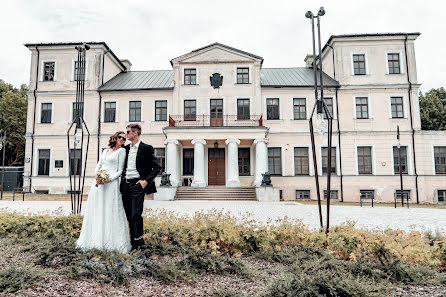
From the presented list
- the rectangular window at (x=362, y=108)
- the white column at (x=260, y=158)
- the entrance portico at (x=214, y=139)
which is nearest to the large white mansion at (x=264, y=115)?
the rectangular window at (x=362, y=108)

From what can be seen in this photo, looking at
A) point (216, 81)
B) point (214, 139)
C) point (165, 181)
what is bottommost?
point (165, 181)

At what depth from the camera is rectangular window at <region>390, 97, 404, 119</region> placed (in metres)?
21.6

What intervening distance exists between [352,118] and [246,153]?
8229 mm

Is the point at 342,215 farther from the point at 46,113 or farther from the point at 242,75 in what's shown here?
A: the point at 46,113

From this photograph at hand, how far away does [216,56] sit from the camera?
72.9 feet

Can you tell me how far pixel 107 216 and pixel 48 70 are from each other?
76.1 ft

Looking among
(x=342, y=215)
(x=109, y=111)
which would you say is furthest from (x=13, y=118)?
(x=342, y=215)

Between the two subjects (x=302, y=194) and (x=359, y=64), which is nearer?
(x=302, y=194)

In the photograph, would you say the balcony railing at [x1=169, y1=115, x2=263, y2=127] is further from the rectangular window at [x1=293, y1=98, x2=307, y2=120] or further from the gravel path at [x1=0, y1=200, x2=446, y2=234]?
the gravel path at [x1=0, y1=200, x2=446, y2=234]

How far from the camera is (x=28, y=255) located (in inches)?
196

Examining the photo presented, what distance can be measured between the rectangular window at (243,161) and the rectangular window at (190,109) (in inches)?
172

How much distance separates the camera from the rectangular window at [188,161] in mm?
22297

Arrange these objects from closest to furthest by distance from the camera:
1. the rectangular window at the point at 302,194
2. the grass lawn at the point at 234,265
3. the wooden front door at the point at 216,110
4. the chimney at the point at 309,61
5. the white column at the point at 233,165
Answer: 1. the grass lawn at the point at 234,265
2. the white column at the point at 233,165
3. the rectangular window at the point at 302,194
4. the wooden front door at the point at 216,110
5. the chimney at the point at 309,61

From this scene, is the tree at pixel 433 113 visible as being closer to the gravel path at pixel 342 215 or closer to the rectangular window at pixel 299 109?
the rectangular window at pixel 299 109
